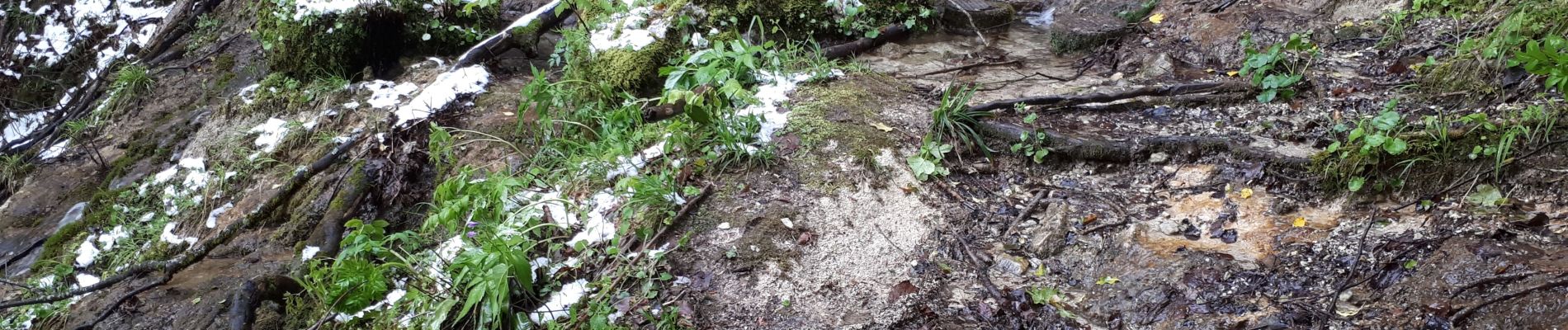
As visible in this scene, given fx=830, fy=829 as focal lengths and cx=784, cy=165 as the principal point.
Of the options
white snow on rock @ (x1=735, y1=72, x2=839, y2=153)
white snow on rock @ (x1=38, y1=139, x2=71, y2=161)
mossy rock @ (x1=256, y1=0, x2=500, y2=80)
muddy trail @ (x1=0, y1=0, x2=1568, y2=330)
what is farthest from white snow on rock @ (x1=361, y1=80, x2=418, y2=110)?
white snow on rock @ (x1=38, y1=139, x2=71, y2=161)

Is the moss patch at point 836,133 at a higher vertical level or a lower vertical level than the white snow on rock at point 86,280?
higher

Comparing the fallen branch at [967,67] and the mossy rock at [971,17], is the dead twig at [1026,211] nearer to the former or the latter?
the fallen branch at [967,67]

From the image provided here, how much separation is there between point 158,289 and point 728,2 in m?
3.20

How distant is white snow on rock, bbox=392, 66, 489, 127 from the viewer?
4.93 metres

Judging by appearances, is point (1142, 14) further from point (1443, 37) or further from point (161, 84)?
point (161, 84)

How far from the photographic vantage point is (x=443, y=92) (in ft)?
16.8

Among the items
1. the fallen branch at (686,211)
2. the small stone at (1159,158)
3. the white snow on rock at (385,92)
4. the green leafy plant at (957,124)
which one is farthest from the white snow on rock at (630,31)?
the small stone at (1159,158)

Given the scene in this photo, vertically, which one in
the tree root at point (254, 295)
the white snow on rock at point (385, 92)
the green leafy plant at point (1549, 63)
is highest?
the green leafy plant at point (1549, 63)

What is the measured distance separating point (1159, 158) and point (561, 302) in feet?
8.04

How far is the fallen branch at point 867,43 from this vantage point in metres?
4.89

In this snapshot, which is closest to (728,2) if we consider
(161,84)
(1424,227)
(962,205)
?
(962,205)

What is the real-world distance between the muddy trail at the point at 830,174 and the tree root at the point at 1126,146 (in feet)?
0.04

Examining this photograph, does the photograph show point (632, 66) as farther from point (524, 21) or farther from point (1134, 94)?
point (1134, 94)

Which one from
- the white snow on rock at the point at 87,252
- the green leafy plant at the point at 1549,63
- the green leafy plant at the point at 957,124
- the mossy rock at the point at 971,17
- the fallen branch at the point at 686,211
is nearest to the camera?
the green leafy plant at the point at 1549,63
